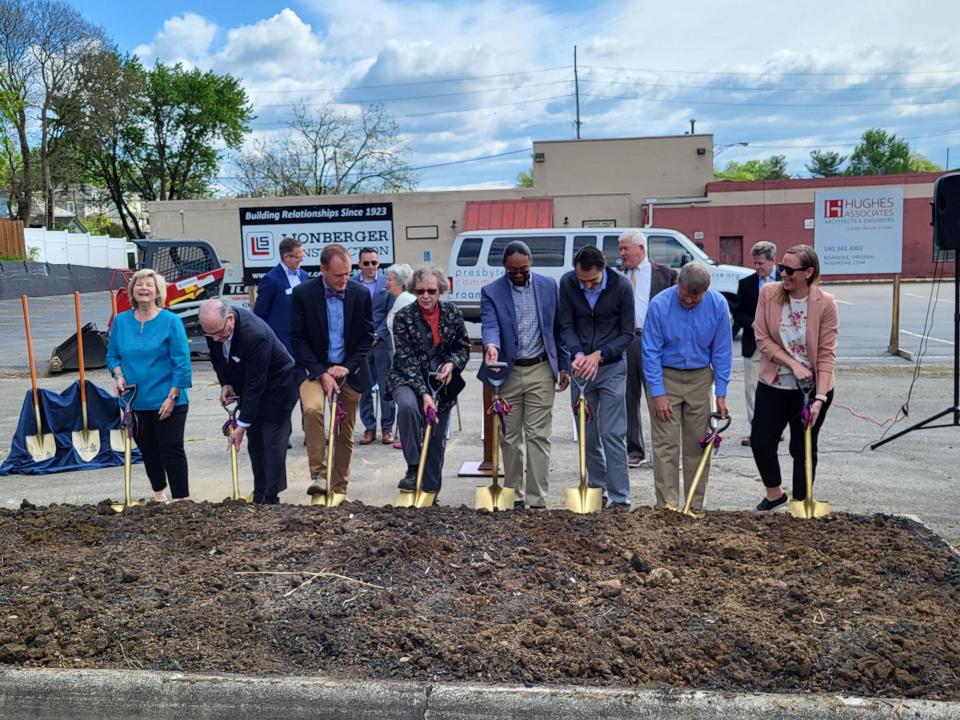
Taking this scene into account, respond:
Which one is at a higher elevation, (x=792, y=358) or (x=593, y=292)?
(x=593, y=292)

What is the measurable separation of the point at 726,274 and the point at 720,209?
21312mm

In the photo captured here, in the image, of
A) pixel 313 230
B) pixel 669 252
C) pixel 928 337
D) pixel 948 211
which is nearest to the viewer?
pixel 948 211

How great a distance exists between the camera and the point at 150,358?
20.1 feet

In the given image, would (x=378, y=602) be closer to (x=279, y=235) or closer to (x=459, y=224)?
(x=279, y=235)

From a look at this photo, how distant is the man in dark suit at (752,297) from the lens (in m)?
Answer: 7.73

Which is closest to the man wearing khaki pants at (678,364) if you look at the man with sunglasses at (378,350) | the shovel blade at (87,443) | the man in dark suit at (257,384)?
the man in dark suit at (257,384)

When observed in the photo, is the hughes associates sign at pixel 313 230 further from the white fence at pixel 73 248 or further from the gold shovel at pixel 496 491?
the white fence at pixel 73 248

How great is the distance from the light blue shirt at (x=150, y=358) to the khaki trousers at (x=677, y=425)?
3.32 m

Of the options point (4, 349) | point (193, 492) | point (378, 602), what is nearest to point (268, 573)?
point (378, 602)

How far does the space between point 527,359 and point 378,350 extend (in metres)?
2.93

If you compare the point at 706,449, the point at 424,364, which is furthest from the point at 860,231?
the point at 424,364

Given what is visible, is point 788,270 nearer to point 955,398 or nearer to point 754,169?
point 955,398

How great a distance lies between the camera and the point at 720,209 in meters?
37.5

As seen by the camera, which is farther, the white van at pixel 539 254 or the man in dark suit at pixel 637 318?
the white van at pixel 539 254
